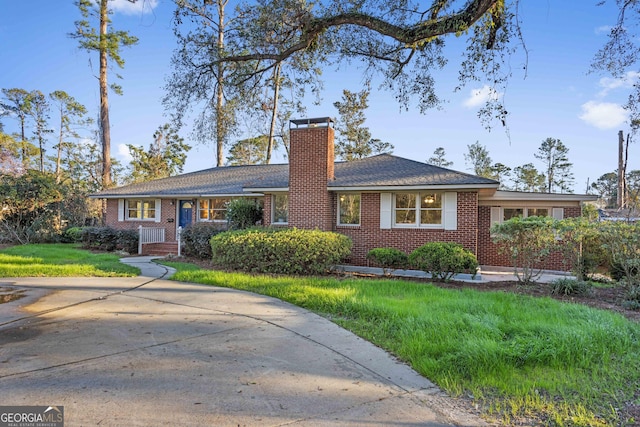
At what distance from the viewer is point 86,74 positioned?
932 inches

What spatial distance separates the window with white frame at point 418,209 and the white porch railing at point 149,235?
11247 millimetres

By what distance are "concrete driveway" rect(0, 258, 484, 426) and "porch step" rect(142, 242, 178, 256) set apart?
404 inches

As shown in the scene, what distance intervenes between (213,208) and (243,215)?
11.8 feet

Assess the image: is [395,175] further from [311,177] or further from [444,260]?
[444,260]

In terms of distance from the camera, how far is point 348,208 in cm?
1301

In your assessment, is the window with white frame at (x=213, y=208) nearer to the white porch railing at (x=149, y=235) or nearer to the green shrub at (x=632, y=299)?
the white porch railing at (x=149, y=235)

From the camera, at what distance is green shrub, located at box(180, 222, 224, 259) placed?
45.5 ft

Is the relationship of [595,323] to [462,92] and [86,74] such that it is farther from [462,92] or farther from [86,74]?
[86,74]

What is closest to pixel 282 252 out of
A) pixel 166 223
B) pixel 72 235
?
pixel 166 223

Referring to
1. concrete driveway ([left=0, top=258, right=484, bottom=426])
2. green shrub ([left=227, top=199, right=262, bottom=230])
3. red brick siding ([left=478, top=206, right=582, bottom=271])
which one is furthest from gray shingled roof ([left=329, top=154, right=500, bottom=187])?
concrete driveway ([left=0, top=258, right=484, bottom=426])

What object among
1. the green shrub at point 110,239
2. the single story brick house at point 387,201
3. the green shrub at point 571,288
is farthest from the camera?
the green shrub at point 110,239

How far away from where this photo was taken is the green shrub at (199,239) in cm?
1386

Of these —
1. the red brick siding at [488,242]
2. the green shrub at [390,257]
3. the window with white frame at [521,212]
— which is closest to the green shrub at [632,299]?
the green shrub at [390,257]

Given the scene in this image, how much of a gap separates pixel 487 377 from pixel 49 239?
22524 millimetres
